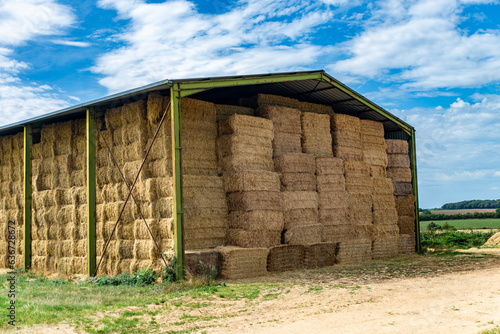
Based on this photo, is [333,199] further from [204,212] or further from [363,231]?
[204,212]

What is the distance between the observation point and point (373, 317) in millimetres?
8609

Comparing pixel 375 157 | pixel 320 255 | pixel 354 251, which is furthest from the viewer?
pixel 375 157

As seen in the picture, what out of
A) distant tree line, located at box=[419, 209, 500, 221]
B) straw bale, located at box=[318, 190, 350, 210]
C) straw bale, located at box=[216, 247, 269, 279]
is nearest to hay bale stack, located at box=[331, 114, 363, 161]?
straw bale, located at box=[318, 190, 350, 210]

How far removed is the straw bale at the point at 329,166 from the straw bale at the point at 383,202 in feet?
8.06

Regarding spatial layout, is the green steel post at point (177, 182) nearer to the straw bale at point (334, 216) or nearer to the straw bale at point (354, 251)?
the straw bale at point (334, 216)

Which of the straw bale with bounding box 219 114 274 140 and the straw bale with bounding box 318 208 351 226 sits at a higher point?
the straw bale with bounding box 219 114 274 140

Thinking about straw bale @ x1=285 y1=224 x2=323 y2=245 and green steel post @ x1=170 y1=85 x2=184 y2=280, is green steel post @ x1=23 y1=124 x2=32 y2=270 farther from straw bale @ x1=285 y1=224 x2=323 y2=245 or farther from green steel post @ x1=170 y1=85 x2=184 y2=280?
straw bale @ x1=285 y1=224 x2=323 y2=245

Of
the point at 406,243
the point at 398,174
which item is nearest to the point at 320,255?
the point at 406,243

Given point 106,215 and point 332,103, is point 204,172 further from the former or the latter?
point 332,103

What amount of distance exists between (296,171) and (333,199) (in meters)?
2.02

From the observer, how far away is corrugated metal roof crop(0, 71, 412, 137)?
556 inches

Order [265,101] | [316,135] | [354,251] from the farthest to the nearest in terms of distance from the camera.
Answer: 1. [354,251]
2. [316,135]
3. [265,101]

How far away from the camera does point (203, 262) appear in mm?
13406

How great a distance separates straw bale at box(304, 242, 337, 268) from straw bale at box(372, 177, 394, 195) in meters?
3.66
